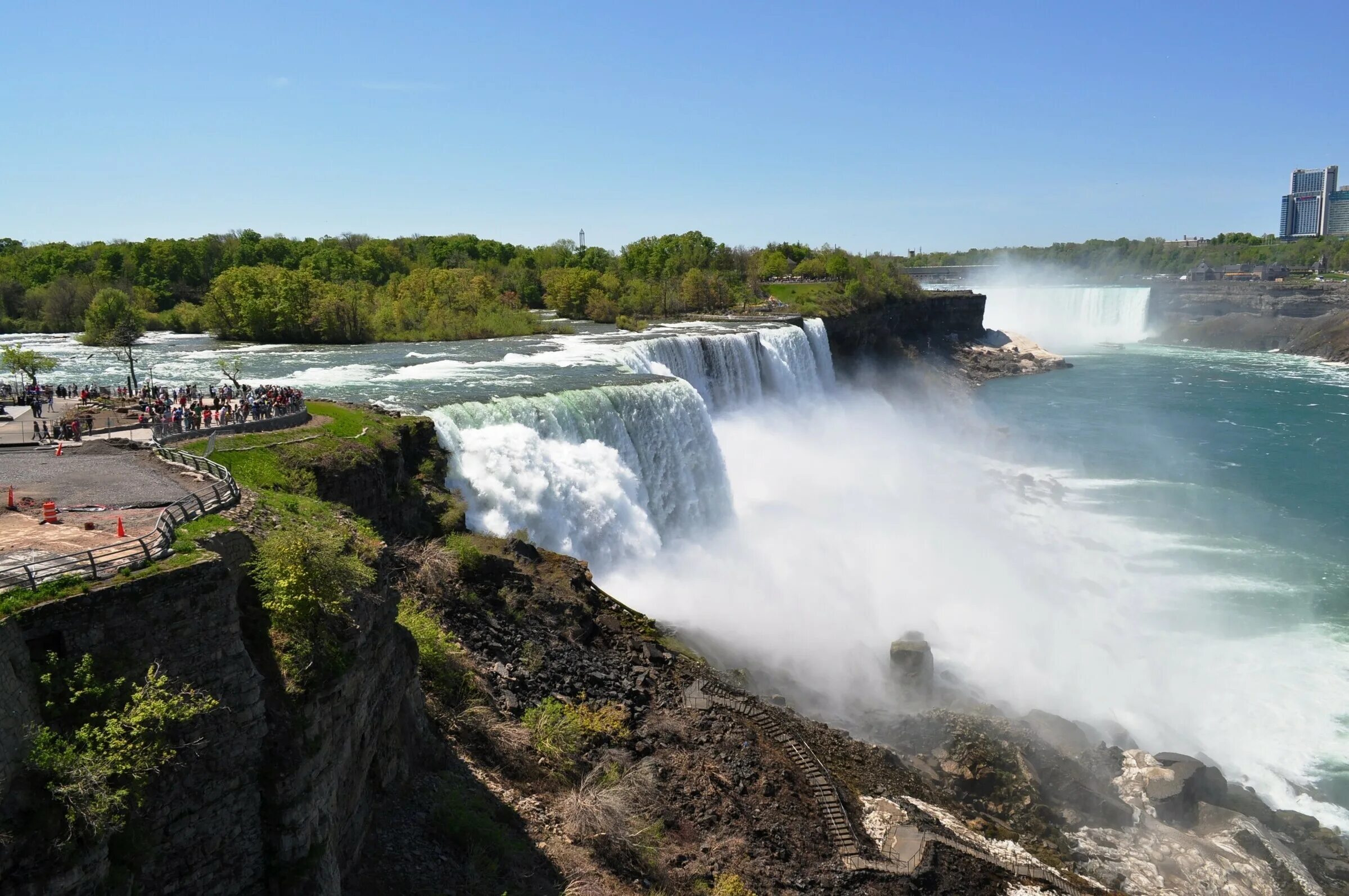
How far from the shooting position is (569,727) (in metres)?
13.9

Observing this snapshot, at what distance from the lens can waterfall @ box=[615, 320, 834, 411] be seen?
123 ft

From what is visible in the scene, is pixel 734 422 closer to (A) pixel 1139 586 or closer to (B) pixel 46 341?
(A) pixel 1139 586

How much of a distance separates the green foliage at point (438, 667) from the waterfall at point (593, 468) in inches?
272

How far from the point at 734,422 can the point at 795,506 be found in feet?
24.1

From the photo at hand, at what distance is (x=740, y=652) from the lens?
2058 centimetres

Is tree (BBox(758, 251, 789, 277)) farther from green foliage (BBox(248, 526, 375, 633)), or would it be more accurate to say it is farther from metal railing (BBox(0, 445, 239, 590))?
metal railing (BBox(0, 445, 239, 590))

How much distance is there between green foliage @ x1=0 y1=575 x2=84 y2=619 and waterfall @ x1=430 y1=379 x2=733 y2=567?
520 inches

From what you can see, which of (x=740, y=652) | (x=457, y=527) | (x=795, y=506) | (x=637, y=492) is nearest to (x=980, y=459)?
(x=795, y=506)

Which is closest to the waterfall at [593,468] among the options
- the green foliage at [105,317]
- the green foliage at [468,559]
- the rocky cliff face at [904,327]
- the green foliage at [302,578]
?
the green foliage at [468,559]

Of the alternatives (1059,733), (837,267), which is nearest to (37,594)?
(1059,733)

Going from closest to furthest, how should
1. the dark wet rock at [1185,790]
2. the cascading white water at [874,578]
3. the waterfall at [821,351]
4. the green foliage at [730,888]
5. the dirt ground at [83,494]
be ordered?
the dirt ground at [83,494] < the green foliage at [730,888] < the dark wet rock at [1185,790] < the cascading white water at [874,578] < the waterfall at [821,351]

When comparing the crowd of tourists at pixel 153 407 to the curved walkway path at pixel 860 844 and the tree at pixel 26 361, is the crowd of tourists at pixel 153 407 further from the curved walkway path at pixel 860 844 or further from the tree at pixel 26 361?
the curved walkway path at pixel 860 844

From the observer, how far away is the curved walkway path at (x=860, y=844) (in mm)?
12727

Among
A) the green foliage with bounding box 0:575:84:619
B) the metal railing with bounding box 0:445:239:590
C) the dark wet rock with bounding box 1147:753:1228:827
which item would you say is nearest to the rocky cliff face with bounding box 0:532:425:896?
the green foliage with bounding box 0:575:84:619
